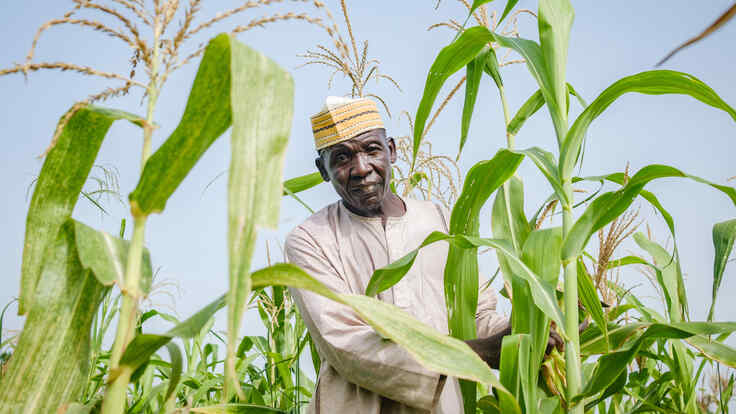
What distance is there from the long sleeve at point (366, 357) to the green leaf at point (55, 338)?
2.64ft

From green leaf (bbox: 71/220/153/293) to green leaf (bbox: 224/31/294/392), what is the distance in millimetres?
275

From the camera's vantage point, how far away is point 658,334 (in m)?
1.43

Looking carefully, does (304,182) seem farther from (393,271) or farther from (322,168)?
(393,271)

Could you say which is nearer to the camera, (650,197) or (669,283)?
(650,197)

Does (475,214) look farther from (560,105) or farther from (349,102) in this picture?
(349,102)

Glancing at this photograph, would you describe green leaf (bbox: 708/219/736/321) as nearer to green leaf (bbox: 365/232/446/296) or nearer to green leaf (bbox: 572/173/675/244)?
green leaf (bbox: 572/173/675/244)

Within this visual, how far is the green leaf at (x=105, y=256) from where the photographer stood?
85 cm

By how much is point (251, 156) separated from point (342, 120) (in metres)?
1.41

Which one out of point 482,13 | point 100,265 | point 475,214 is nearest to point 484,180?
point 475,214

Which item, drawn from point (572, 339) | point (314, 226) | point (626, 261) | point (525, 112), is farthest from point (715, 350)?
point (314, 226)

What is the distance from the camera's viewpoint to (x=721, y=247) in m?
1.61

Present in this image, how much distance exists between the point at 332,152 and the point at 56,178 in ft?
4.03

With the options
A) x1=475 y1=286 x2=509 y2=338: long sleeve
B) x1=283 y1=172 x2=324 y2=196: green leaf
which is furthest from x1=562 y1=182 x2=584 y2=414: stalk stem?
x1=283 y1=172 x2=324 y2=196: green leaf

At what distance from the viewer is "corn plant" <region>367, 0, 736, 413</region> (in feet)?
4.62
